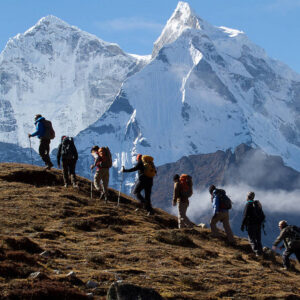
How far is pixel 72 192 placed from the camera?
1184 inches

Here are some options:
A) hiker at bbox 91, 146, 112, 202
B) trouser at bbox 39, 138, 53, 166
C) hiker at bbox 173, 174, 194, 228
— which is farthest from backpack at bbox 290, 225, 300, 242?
trouser at bbox 39, 138, 53, 166

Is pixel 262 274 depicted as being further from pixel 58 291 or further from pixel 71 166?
pixel 71 166

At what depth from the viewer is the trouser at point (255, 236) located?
83.1 ft

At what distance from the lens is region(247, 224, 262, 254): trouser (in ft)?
83.1

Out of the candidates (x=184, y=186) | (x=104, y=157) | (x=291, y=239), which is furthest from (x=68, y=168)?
(x=291, y=239)

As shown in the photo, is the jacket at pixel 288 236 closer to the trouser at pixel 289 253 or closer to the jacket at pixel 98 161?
the trouser at pixel 289 253

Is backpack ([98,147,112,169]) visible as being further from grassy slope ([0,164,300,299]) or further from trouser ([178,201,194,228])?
trouser ([178,201,194,228])

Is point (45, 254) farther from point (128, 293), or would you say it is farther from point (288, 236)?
point (288, 236)

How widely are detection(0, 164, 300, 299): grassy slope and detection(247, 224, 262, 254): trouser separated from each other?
655 millimetres

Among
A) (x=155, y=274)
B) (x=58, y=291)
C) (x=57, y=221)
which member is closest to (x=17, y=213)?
(x=57, y=221)

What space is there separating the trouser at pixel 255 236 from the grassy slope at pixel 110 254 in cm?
66

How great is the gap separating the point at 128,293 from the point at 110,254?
6.16m

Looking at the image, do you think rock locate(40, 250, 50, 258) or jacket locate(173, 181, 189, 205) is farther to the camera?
jacket locate(173, 181, 189, 205)

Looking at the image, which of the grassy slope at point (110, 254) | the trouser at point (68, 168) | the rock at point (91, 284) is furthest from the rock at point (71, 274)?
the trouser at point (68, 168)
